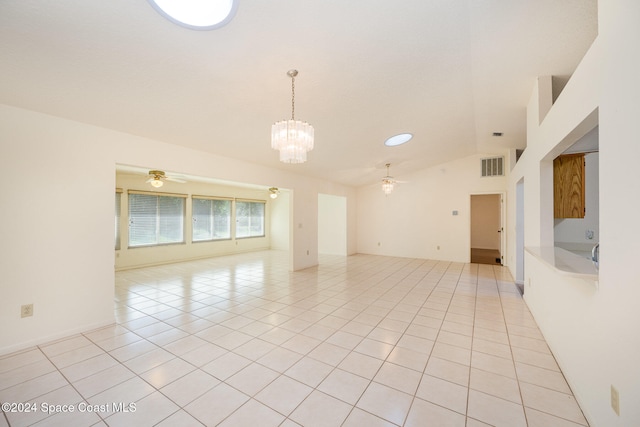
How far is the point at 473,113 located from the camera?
13.4 feet

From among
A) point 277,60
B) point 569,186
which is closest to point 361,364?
point 277,60

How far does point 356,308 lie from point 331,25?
3.41 meters

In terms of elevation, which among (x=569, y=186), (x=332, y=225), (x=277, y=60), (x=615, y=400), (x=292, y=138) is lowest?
(x=615, y=400)

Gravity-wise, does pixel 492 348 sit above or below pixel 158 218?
below

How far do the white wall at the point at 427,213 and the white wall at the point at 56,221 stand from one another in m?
6.87

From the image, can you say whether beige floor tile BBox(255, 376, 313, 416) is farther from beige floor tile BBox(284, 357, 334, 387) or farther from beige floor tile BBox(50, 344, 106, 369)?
beige floor tile BBox(50, 344, 106, 369)

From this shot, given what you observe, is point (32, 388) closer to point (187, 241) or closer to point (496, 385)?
point (496, 385)

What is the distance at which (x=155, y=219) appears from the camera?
271 inches

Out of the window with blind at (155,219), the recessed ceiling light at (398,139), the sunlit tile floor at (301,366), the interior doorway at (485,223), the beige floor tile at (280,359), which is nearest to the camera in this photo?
the sunlit tile floor at (301,366)

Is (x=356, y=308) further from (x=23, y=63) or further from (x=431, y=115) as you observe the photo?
(x=23, y=63)

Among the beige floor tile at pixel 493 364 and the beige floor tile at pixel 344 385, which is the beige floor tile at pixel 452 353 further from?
the beige floor tile at pixel 344 385

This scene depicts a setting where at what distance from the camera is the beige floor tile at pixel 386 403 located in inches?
65.7

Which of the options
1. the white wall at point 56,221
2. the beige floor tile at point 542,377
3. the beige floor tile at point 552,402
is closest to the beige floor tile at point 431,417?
the beige floor tile at point 552,402

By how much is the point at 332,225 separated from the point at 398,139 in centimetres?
Answer: 459
